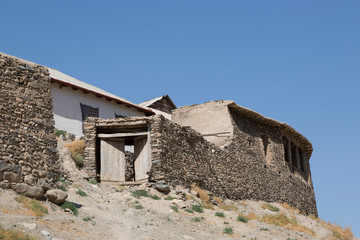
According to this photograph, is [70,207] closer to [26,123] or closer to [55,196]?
[55,196]

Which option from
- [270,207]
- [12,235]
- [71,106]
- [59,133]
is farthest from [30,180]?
[270,207]

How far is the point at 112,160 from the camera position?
2027cm

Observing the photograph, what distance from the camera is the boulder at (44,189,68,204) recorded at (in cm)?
1250

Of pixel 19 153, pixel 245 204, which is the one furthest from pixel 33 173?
pixel 245 204

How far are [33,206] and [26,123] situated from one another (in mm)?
2287

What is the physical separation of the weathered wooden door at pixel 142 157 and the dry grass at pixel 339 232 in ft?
24.8

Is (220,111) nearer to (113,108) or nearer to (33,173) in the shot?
(113,108)

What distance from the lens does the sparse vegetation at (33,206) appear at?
1143cm

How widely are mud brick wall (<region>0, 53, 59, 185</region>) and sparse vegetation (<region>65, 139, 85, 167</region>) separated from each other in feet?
22.4

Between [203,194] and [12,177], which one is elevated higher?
[12,177]

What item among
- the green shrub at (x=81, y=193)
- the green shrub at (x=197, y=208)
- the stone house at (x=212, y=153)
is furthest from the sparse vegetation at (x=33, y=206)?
the stone house at (x=212, y=153)

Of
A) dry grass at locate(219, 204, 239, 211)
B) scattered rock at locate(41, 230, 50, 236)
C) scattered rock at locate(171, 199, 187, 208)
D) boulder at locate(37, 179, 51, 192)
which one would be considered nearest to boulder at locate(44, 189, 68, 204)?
boulder at locate(37, 179, 51, 192)

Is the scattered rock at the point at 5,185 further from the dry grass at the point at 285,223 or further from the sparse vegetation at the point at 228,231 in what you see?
the dry grass at the point at 285,223

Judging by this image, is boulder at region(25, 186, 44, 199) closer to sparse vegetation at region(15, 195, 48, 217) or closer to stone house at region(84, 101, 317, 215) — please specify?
sparse vegetation at region(15, 195, 48, 217)
